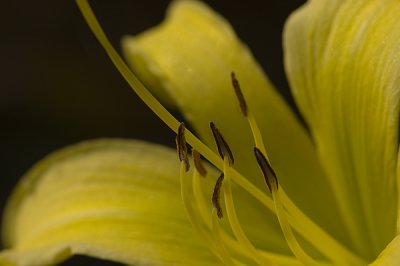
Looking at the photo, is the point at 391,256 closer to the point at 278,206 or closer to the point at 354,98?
the point at 278,206

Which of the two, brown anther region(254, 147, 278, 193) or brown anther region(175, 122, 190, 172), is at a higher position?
brown anther region(175, 122, 190, 172)

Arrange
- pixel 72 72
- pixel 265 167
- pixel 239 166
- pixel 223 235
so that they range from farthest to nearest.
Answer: pixel 72 72, pixel 239 166, pixel 223 235, pixel 265 167

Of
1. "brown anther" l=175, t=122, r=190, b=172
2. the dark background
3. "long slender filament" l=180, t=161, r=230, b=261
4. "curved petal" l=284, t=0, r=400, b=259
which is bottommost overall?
the dark background

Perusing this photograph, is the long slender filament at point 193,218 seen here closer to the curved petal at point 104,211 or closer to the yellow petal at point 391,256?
the curved petal at point 104,211

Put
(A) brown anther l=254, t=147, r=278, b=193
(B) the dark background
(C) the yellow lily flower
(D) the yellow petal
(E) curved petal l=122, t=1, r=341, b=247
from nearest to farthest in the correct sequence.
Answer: (D) the yellow petal < (A) brown anther l=254, t=147, r=278, b=193 < (C) the yellow lily flower < (E) curved petal l=122, t=1, r=341, b=247 < (B) the dark background

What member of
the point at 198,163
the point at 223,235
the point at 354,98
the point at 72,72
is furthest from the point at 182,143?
the point at 72,72

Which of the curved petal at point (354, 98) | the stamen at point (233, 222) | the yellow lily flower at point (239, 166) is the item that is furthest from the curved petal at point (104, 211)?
the curved petal at point (354, 98)

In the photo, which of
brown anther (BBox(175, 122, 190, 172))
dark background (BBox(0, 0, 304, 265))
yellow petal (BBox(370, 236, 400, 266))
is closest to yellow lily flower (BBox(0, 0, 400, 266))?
brown anther (BBox(175, 122, 190, 172))

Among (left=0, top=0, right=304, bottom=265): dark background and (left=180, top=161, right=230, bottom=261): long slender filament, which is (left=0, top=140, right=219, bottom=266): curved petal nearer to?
(left=180, top=161, right=230, bottom=261): long slender filament
